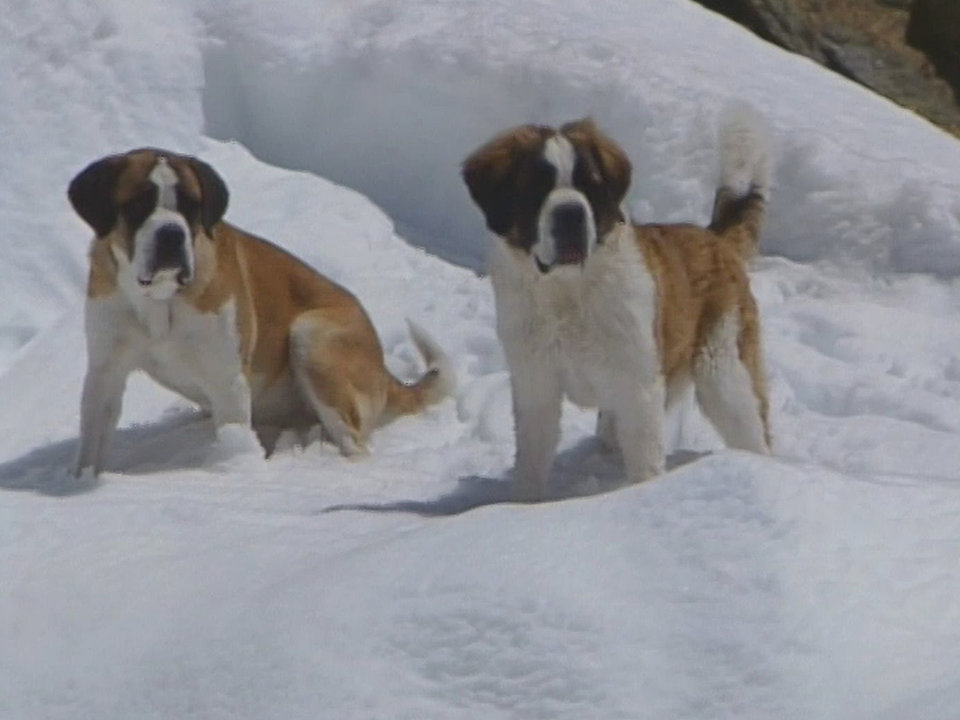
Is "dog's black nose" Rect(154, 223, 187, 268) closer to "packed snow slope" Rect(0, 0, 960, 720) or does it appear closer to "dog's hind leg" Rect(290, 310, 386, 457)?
"packed snow slope" Rect(0, 0, 960, 720)

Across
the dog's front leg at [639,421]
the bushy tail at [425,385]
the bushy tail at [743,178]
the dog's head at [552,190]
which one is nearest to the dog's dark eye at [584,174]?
the dog's head at [552,190]

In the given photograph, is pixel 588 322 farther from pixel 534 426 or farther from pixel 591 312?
pixel 534 426

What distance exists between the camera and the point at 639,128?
9141mm

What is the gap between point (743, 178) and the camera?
7133 millimetres

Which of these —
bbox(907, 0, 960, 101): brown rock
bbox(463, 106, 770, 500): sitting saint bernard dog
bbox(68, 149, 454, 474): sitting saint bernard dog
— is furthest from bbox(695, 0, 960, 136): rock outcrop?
bbox(463, 106, 770, 500): sitting saint bernard dog

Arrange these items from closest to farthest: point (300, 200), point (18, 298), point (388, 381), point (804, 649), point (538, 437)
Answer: point (804, 649) → point (538, 437) → point (388, 381) → point (18, 298) → point (300, 200)

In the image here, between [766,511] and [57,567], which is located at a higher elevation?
[766,511]

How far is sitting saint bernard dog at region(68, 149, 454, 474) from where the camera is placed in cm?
652

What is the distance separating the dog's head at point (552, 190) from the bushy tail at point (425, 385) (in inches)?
69.9

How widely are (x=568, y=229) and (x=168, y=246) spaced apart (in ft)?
4.53

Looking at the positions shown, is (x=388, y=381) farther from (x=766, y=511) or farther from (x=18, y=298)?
(x=766, y=511)

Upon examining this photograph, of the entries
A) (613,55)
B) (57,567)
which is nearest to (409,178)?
(613,55)

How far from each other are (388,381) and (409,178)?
189cm

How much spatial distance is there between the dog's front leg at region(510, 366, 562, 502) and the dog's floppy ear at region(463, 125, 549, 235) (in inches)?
19.2
